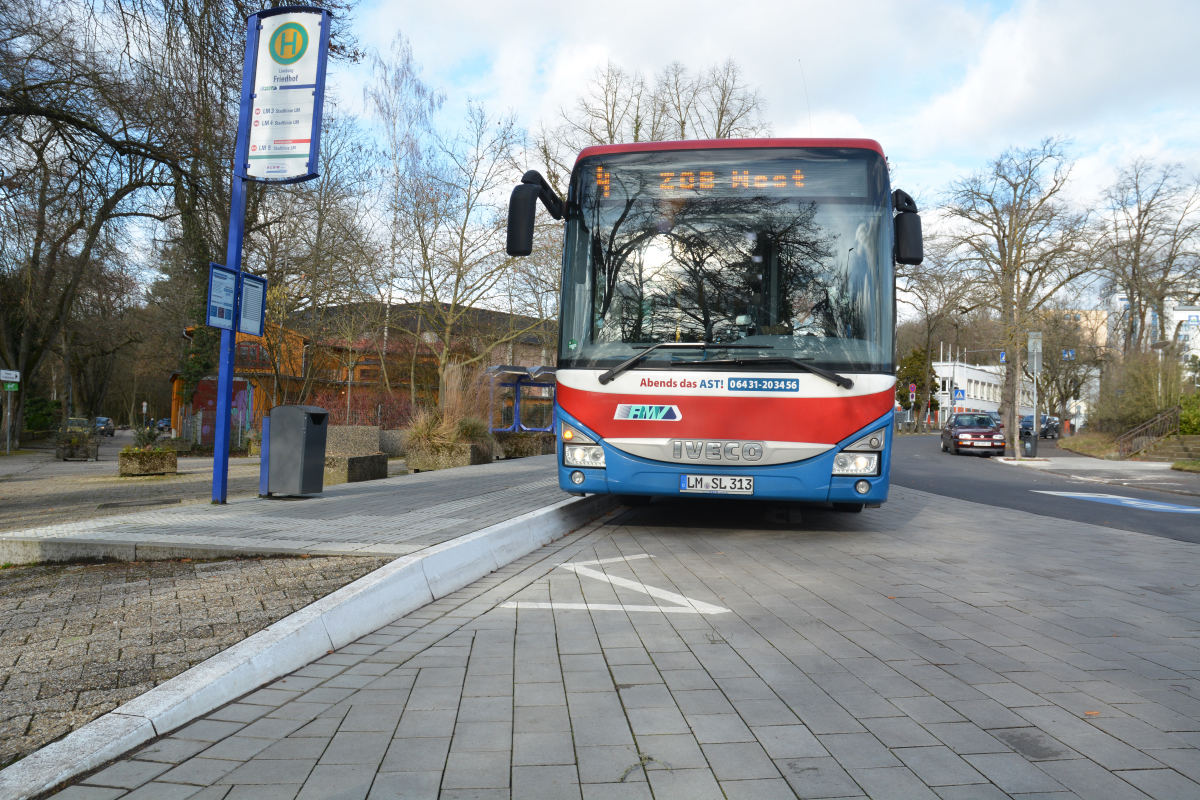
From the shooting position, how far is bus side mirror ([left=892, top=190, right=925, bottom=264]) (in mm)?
7594

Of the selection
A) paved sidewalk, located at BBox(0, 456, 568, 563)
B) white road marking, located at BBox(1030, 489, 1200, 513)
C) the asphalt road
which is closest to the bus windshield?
paved sidewalk, located at BBox(0, 456, 568, 563)

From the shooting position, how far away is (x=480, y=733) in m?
3.07

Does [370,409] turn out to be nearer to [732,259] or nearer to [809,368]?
[732,259]

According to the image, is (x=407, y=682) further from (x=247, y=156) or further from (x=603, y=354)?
(x=247, y=156)

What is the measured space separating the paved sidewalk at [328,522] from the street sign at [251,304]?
6.18ft

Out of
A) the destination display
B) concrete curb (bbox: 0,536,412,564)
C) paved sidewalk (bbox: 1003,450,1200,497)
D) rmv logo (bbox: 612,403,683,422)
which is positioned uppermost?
the destination display

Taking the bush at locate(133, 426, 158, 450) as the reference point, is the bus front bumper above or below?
above

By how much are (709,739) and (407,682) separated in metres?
1.39

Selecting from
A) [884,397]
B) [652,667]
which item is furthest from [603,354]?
[652,667]

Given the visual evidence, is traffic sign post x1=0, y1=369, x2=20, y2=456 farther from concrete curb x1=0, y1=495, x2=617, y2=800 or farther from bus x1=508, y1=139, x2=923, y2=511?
concrete curb x1=0, y1=495, x2=617, y2=800

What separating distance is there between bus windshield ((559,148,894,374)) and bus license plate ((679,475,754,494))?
993 mm

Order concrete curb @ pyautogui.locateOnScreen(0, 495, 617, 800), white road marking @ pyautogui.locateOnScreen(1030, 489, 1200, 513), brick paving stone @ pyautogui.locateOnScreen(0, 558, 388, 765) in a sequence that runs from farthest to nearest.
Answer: white road marking @ pyautogui.locateOnScreen(1030, 489, 1200, 513), brick paving stone @ pyautogui.locateOnScreen(0, 558, 388, 765), concrete curb @ pyautogui.locateOnScreen(0, 495, 617, 800)

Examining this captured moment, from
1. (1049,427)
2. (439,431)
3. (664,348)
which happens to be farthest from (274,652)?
(1049,427)

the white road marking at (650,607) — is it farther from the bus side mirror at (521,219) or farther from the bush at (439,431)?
the bush at (439,431)
